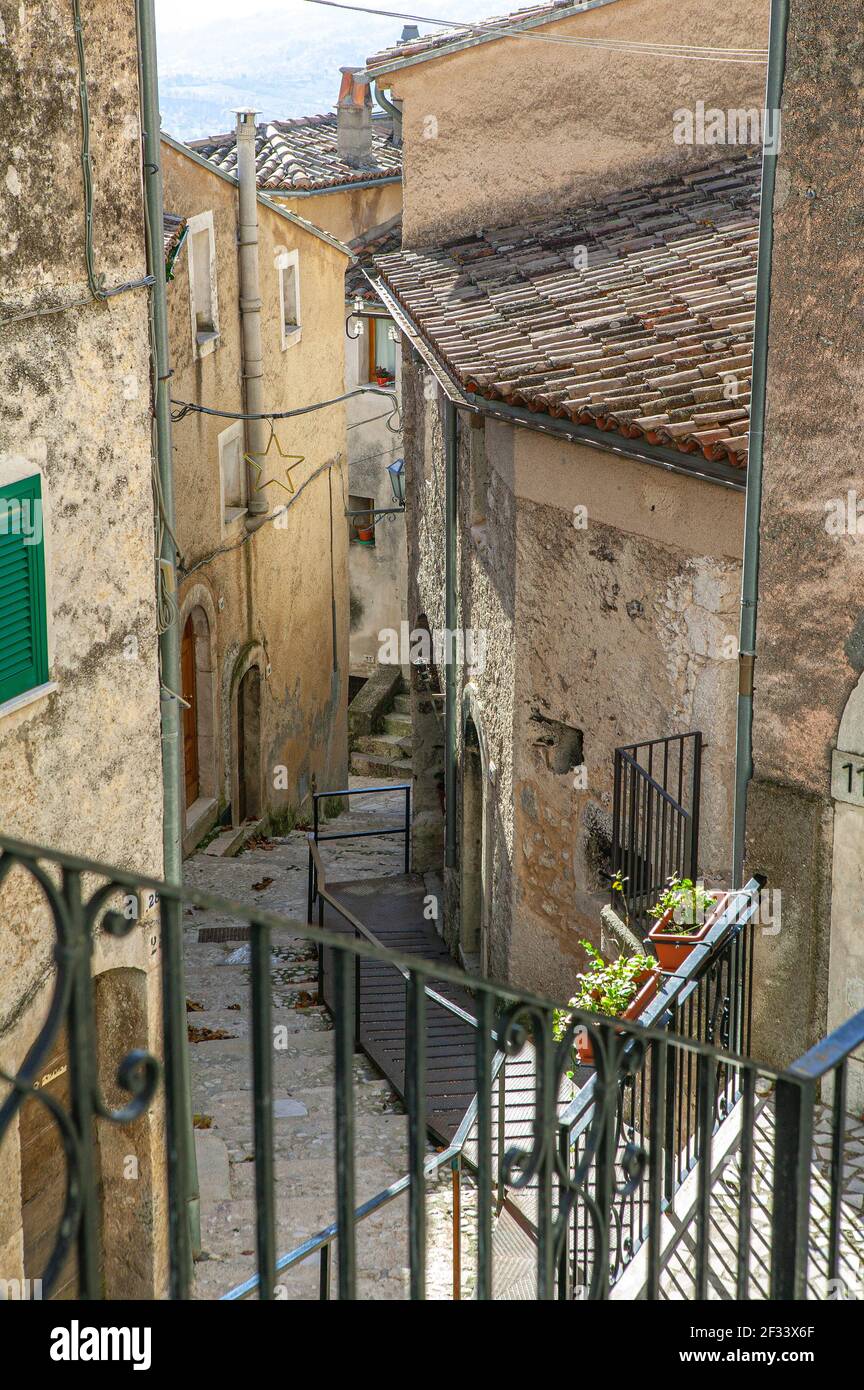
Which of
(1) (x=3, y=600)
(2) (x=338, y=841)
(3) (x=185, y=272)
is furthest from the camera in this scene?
(2) (x=338, y=841)

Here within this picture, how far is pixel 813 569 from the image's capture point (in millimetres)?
6555

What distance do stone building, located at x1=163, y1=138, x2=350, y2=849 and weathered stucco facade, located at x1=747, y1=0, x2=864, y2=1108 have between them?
9.06 meters

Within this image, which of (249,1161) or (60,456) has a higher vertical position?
(60,456)

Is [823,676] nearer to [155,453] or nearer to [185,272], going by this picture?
[155,453]

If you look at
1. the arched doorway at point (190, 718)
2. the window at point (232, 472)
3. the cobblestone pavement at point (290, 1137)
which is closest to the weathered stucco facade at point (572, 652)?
the cobblestone pavement at point (290, 1137)

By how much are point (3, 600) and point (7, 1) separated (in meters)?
2.48

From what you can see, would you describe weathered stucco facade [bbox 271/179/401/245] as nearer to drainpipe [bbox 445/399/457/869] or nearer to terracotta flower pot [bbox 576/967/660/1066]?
drainpipe [bbox 445/399/457/869]

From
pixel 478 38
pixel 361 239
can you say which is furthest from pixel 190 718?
pixel 361 239

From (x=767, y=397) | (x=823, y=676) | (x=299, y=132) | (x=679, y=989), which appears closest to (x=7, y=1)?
(x=767, y=397)

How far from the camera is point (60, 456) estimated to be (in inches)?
287

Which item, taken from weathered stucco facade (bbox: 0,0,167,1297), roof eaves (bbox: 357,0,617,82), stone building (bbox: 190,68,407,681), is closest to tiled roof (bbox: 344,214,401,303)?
stone building (bbox: 190,68,407,681)

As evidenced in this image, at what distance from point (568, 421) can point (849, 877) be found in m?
3.68

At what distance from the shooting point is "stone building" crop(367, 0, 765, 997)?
9164 millimetres

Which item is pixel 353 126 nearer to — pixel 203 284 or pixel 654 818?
pixel 203 284
